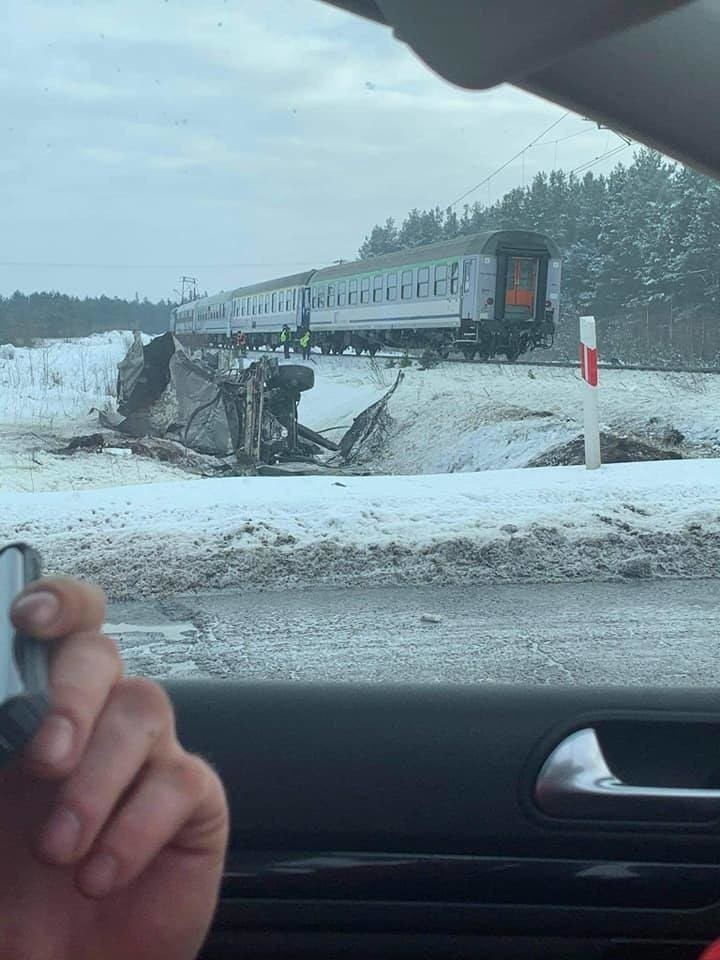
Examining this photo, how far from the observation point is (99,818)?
0.79m

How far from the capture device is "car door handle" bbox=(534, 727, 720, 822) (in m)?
2.18

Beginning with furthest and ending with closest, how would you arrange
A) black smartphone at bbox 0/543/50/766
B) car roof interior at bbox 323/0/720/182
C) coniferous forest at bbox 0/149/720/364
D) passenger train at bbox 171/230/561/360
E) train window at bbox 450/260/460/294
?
train window at bbox 450/260/460/294
passenger train at bbox 171/230/561/360
coniferous forest at bbox 0/149/720/364
car roof interior at bbox 323/0/720/182
black smartphone at bbox 0/543/50/766

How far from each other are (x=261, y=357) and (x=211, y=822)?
2.62 m

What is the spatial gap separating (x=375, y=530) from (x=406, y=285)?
93cm

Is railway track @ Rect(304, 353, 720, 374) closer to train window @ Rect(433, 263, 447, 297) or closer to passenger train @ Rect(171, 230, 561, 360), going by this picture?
passenger train @ Rect(171, 230, 561, 360)

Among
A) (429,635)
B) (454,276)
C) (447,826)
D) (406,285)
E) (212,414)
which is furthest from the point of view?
(406,285)

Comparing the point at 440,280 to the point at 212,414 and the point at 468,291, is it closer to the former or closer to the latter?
the point at 468,291

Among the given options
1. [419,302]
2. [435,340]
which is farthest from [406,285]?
[435,340]

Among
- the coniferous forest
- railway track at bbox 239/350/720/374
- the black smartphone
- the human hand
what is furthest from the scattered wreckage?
the black smartphone

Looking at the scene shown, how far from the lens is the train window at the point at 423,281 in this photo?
11.2ft

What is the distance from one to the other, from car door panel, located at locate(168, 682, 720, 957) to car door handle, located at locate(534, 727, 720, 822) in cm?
2

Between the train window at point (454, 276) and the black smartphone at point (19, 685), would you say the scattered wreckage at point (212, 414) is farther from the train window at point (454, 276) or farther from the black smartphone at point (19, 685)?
the black smartphone at point (19, 685)

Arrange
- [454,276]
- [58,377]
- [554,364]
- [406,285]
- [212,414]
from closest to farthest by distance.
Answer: [58,377] < [454,276] < [212,414] < [554,364] < [406,285]

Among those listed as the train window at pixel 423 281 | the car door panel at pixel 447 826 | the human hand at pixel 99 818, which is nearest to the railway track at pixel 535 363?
the train window at pixel 423 281
